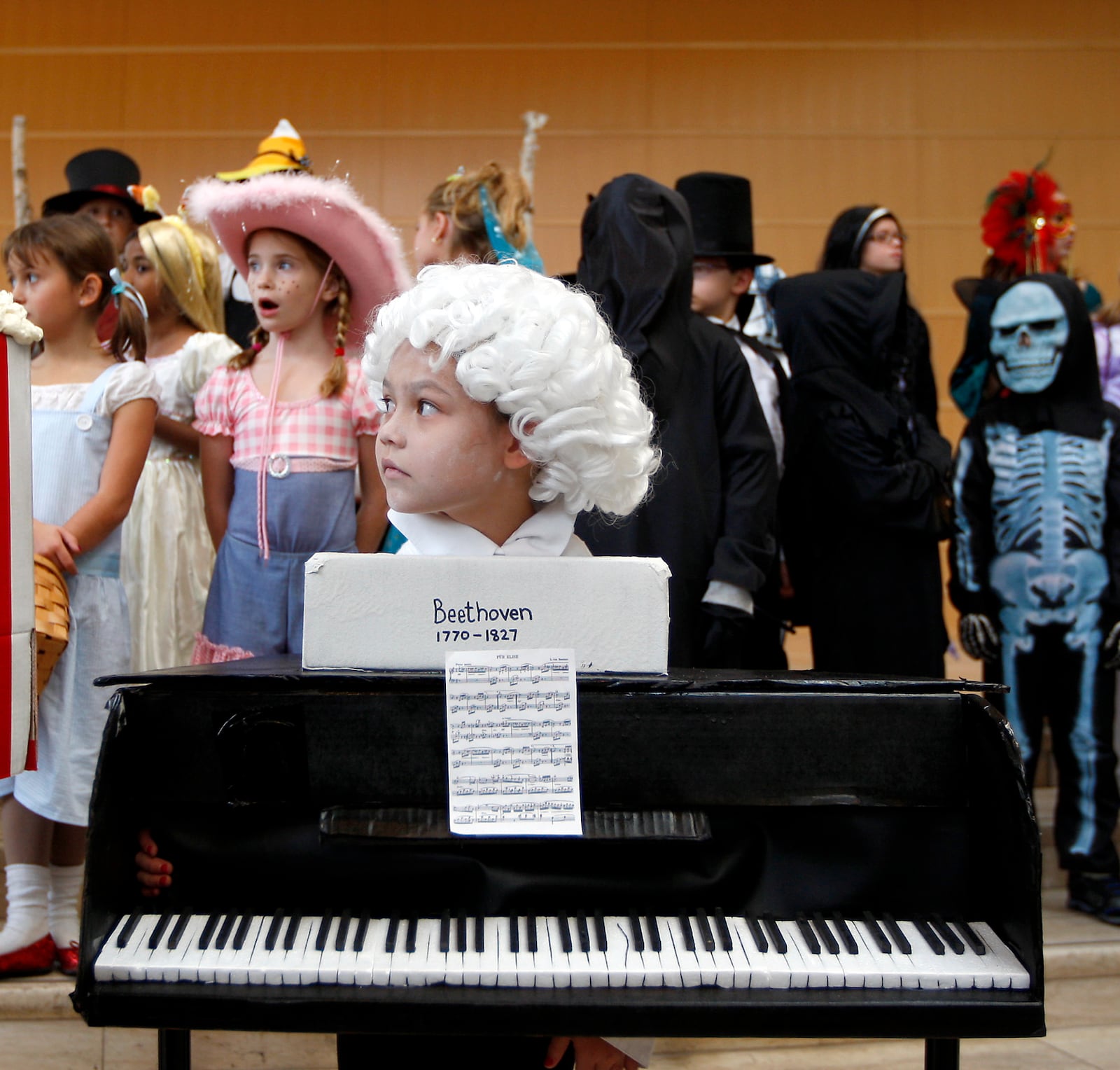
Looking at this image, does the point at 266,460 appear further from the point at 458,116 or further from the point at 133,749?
the point at 458,116

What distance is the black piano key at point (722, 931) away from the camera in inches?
51.3

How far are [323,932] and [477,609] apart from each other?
1.31 feet

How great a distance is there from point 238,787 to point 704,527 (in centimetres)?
163

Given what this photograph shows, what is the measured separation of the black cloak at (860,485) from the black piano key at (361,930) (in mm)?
2190

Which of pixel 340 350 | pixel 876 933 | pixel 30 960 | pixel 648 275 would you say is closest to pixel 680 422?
pixel 648 275

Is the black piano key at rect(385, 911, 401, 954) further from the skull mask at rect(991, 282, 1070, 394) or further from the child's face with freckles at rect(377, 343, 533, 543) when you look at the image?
the skull mask at rect(991, 282, 1070, 394)

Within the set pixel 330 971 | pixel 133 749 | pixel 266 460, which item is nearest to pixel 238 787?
pixel 133 749

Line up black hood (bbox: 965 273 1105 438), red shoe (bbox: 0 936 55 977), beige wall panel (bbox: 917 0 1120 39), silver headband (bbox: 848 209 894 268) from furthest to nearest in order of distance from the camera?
beige wall panel (bbox: 917 0 1120 39) < silver headband (bbox: 848 209 894 268) < black hood (bbox: 965 273 1105 438) < red shoe (bbox: 0 936 55 977)

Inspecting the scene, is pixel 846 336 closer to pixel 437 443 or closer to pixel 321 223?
pixel 321 223

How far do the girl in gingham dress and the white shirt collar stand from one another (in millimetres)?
1086

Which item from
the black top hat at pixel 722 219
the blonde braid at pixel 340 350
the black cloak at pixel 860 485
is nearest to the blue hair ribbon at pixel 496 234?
the blonde braid at pixel 340 350

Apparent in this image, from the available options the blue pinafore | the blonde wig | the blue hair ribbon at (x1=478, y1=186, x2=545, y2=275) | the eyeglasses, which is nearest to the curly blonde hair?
the blue hair ribbon at (x1=478, y1=186, x2=545, y2=275)

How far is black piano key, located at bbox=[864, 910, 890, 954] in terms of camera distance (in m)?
1.30

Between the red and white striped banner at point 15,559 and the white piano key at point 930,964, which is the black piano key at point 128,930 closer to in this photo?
the red and white striped banner at point 15,559
